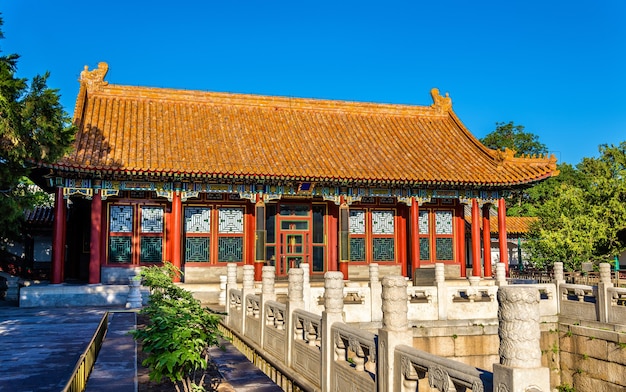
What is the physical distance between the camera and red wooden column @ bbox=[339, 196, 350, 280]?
62.2ft

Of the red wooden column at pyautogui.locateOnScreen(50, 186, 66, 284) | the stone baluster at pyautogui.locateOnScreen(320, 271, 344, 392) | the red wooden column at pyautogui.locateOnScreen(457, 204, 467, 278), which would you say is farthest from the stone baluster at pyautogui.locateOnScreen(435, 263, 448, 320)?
the red wooden column at pyautogui.locateOnScreen(50, 186, 66, 284)

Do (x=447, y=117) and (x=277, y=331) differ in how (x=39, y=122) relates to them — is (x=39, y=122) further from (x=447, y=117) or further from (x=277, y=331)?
(x=447, y=117)

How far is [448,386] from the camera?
447cm

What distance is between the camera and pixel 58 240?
52.8 feet

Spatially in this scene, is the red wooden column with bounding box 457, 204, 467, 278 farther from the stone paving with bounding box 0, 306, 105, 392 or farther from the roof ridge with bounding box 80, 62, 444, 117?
the stone paving with bounding box 0, 306, 105, 392

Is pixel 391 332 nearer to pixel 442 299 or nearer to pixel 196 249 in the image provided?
pixel 442 299

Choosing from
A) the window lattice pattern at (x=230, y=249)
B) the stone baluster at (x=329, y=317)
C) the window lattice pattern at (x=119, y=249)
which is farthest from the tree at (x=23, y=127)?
the window lattice pattern at (x=230, y=249)

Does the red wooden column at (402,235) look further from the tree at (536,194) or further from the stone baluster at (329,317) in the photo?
the tree at (536,194)

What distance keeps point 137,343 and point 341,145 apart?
12467mm

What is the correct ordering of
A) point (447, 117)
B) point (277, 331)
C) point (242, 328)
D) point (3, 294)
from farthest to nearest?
point (447, 117) < point (3, 294) < point (242, 328) < point (277, 331)

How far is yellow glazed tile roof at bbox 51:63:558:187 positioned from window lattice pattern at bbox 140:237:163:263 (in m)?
2.73

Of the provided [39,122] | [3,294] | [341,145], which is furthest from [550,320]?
[3,294]

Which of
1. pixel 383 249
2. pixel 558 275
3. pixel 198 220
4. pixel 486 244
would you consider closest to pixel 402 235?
pixel 383 249

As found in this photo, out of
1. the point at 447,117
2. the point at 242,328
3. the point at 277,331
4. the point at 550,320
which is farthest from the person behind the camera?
the point at 447,117
